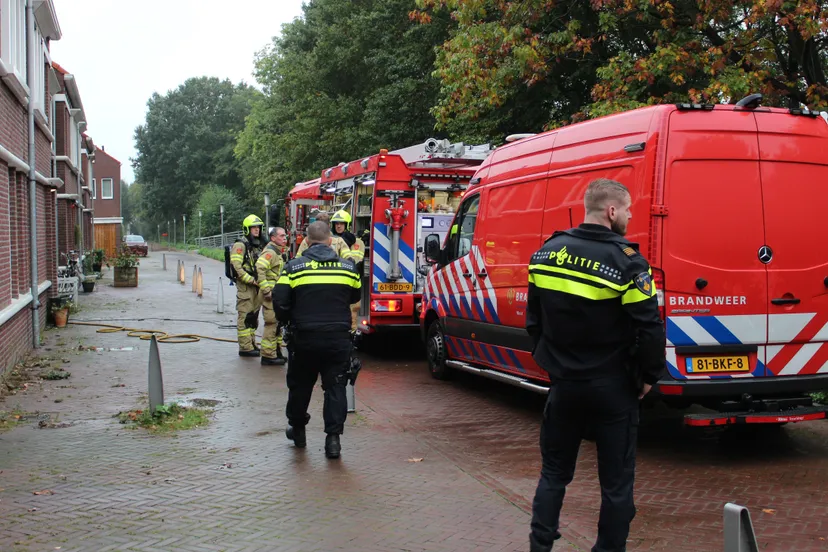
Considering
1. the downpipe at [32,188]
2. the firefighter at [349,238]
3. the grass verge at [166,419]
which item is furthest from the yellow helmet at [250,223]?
the grass verge at [166,419]

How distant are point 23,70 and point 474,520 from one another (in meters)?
11.8

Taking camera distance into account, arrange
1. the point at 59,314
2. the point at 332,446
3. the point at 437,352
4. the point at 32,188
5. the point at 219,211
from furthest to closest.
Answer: the point at 219,211 → the point at 59,314 → the point at 32,188 → the point at 437,352 → the point at 332,446

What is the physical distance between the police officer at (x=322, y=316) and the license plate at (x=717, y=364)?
261 centimetres

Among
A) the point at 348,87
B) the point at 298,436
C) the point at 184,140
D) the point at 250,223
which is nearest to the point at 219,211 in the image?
the point at 184,140

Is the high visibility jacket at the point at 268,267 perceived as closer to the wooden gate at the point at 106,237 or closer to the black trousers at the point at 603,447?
the black trousers at the point at 603,447

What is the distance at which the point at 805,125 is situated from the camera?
6695mm

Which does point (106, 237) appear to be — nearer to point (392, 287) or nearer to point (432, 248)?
point (392, 287)

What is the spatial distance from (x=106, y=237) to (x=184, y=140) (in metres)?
29.0

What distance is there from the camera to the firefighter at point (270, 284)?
35.7 feet

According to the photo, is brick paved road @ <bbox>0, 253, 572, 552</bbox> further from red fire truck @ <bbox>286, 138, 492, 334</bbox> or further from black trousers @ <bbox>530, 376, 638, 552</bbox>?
red fire truck @ <bbox>286, 138, 492, 334</bbox>

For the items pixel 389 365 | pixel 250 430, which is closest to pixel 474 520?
pixel 250 430

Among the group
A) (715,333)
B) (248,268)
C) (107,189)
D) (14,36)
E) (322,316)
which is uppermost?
(107,189)

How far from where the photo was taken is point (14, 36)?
1240 cm

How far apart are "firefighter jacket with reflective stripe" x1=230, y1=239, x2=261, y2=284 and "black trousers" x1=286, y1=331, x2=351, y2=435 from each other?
4.85 meters
